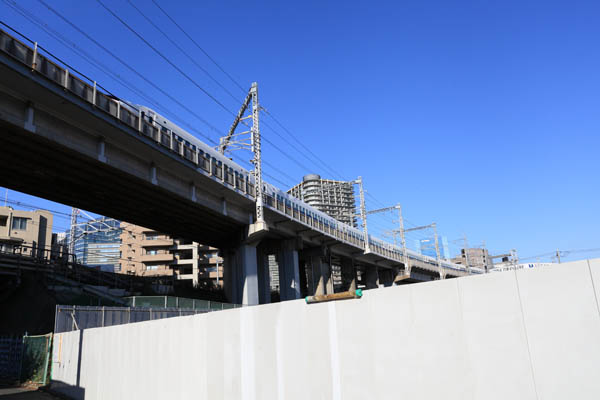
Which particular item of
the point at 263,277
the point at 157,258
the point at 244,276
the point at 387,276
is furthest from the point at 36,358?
the point at 387,276

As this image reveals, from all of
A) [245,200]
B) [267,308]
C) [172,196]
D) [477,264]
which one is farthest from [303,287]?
Result: [477,264]

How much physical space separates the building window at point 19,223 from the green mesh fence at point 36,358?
2481 inches

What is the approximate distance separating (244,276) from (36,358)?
24479 mm

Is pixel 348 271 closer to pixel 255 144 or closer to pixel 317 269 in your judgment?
pixel 317 269

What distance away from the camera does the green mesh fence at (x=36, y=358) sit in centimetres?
2169

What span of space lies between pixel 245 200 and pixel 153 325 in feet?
98.4

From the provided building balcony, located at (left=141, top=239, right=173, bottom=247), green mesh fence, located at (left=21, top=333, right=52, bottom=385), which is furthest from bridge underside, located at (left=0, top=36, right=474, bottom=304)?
building balcony, located at (left=141, top=239, right=173, bottom=247)

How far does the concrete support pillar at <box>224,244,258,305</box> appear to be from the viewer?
149ft

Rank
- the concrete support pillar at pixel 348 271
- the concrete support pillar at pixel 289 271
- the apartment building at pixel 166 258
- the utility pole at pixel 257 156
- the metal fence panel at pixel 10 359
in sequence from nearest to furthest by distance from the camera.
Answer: the metal fence panel at pixel 10 359, the utility pole at pixel 257 156, the concrete support pillar at pixel 289 271, the concrete support pillar at pixel 348 271, the apartment building at pixel 166 258

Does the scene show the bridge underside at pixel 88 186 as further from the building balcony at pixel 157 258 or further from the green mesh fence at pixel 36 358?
the building balcony at pixel 157 258

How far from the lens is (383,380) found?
6500 mm

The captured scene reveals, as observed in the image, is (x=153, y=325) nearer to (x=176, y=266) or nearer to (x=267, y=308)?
(x=267, y=308)

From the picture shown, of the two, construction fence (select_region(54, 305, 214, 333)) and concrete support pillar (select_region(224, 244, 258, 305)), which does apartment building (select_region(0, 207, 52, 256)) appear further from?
construction fence (select_region(54, 305, 214, 333))

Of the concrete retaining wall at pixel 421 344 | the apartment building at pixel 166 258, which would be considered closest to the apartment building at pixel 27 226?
the apartment building at pixel 166 258
